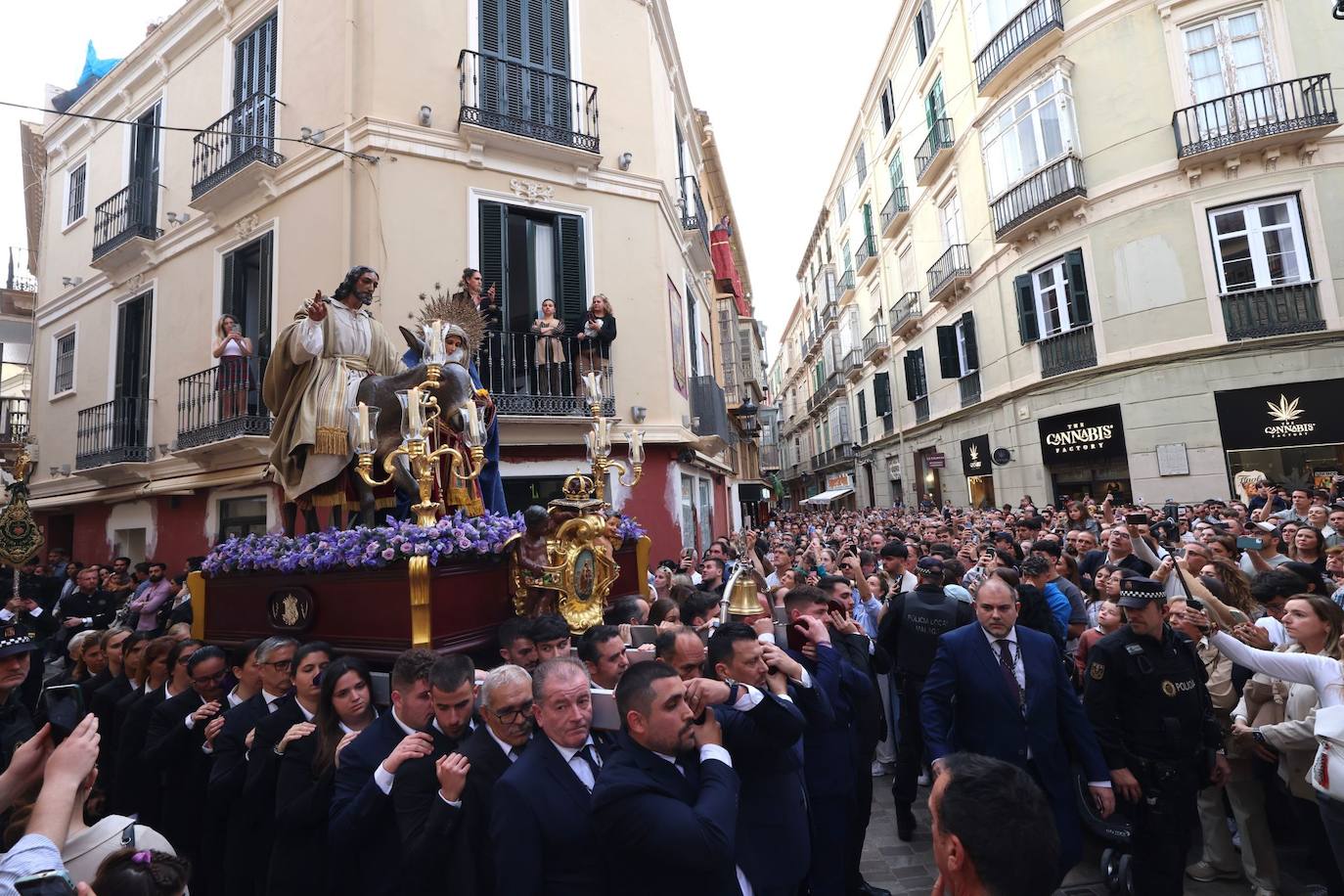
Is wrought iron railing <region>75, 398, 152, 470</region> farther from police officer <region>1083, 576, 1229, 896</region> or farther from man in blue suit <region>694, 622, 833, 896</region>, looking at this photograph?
police officer <region>1083, 576, 1229, 896</region>

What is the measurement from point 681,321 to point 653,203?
2.32m

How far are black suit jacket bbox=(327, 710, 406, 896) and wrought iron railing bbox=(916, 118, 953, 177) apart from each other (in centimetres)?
2265

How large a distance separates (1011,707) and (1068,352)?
15261 mm

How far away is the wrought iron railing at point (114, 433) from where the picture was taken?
41.5 ft

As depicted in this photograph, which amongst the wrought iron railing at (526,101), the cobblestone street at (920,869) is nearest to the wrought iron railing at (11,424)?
the wrought iron railing at (526,101)

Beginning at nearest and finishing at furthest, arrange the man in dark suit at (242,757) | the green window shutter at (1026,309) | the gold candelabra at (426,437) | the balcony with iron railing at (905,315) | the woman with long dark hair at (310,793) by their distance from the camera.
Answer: the woman with long dark hair at (310,793) < the man in dark suit at (242,757) < the gold candelabra at (426,437) < the green window shutter at (1026,309) < the balcony with iron railing at (905,315)

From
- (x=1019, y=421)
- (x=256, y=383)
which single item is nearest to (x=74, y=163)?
(x=256, y=383)

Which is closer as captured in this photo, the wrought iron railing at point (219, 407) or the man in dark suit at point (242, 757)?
the man in dark suit at point (242, 757)

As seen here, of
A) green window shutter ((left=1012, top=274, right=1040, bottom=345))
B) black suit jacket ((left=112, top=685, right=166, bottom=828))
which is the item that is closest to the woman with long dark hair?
black suit jacket ((left=112, top=685, right=166, bottom=828))

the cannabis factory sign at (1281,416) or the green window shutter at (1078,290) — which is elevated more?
the green window shutter at (1078,290)

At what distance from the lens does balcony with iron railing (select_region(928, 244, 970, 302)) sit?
20672 millimetres

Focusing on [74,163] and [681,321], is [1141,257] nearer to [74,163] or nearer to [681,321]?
[681,321]

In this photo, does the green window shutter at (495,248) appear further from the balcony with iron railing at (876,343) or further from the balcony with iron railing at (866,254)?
the balcony with iron railing at (866,254)

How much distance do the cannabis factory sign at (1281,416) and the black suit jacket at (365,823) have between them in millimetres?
16155
